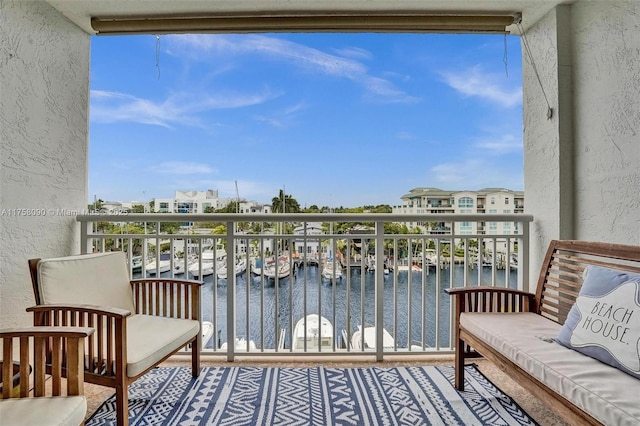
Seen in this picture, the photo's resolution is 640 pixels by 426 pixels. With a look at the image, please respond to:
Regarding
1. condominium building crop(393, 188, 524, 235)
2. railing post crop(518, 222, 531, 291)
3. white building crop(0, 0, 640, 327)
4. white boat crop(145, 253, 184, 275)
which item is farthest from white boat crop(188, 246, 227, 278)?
railing post crop(518, 222, 531, 291)

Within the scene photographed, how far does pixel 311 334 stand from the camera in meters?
2.53

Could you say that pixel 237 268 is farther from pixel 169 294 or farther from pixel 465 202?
pixel 465 202

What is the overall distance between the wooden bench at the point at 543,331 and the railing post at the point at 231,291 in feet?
5.06

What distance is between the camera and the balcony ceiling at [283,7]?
2.27m

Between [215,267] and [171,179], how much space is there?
4.51 ft

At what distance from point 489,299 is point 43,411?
222 cm

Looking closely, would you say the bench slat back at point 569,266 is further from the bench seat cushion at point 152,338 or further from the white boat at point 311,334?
the bench seat cushion at point 152,338

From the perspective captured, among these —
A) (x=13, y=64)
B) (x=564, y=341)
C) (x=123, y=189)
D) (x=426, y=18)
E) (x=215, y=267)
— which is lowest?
(x=564, y=341)

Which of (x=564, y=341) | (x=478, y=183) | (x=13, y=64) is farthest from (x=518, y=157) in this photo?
(x=13, y=64)

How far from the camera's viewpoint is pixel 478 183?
2787mm

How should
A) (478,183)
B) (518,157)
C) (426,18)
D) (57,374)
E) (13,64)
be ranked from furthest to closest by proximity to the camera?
(478,183) < (518,157) < (426,18) < (13,64) < (57,374)

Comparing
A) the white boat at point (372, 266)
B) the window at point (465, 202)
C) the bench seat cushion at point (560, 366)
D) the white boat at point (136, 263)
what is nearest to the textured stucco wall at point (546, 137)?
the window at point (465, 202)

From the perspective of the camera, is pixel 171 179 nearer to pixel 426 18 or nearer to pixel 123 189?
pixel 123 189

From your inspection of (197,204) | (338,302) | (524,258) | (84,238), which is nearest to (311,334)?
(338,302)
